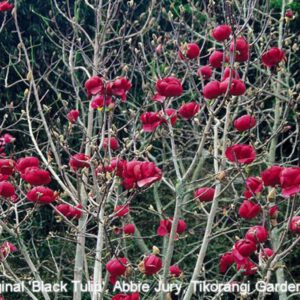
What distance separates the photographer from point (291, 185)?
5.84 feet

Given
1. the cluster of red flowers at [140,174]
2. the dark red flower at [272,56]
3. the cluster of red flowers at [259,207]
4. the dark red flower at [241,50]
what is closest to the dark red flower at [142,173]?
the cluster of red flowers at [140,174]

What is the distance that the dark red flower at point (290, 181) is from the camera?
5.79ft

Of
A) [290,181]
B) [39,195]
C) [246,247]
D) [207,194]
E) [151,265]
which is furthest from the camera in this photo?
[207,194]

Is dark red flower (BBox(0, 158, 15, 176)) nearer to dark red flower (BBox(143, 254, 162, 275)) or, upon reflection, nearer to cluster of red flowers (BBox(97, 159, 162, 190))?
cluster of red flowers (BBox(97, 159, 162, 190))

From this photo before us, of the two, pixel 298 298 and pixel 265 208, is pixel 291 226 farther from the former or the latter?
pixel 298 298

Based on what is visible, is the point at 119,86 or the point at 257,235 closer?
the point at 257,235

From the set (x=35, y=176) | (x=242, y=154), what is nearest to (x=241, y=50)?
(x=242, y=154)

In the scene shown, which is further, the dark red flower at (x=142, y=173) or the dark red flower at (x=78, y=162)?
the dark red flower at (x=78, y=162)

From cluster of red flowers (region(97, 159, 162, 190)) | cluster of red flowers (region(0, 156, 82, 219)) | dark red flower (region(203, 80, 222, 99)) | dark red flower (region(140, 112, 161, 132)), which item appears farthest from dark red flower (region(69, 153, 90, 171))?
dark red flower (region(203, 80, 222, 99))

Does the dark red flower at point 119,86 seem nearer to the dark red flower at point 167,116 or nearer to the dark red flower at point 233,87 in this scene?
the dark red flower at point 167,116

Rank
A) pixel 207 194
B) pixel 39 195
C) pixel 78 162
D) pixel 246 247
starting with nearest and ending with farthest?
pixel 246 247 → pixel 39 195 → pixel 78 162 → pixel 207 194

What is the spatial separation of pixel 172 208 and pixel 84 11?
5.19ft

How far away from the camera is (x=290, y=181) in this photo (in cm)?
178

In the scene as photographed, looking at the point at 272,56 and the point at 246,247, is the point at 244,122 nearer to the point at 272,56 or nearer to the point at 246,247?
the point at 272,56
